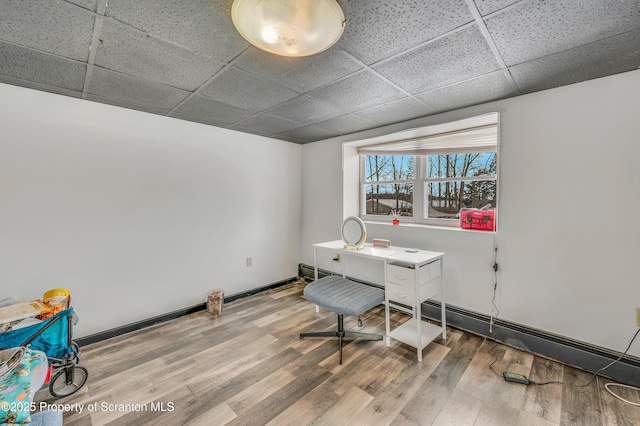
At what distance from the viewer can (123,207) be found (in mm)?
2477

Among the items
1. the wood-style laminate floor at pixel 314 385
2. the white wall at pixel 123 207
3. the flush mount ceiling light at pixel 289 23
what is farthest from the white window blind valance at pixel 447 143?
the flush mount ceiling light at pixel 289 23

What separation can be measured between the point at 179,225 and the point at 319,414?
223 cm

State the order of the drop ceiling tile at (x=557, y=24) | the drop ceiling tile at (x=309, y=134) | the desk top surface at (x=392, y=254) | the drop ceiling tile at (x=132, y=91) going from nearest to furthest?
the drop ceiling tile at (x=557, y=24) < the drop ceiling tile at (x=132, y=91) < the desk top surface at (x=392, y=254) < the drop ceiling tile at (x=309, y=134)

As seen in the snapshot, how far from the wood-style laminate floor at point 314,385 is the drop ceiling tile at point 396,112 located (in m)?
2.12

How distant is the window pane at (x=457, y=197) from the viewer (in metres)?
2.65

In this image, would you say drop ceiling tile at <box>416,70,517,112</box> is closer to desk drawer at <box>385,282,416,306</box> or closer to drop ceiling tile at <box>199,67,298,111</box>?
drop ceiling tile at <box>199,67,298,111</box>

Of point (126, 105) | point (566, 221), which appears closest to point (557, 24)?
point (566, 221)

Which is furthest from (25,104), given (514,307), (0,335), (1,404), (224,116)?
(514,307)

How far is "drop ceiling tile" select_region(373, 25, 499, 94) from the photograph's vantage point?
4.72 ft

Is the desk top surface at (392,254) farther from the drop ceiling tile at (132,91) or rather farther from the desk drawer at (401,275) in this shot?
the drop ceiling tile at (132,91)

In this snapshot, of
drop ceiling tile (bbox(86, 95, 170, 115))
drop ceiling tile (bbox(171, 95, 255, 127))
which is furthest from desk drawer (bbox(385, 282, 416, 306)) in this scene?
drop ceiling tile (bbox(86, 95, 170, 115))

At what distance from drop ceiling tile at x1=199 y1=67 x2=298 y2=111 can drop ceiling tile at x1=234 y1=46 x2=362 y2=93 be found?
10 centimetres

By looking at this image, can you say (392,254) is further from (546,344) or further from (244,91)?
(244,91)

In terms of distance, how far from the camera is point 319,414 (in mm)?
1576
